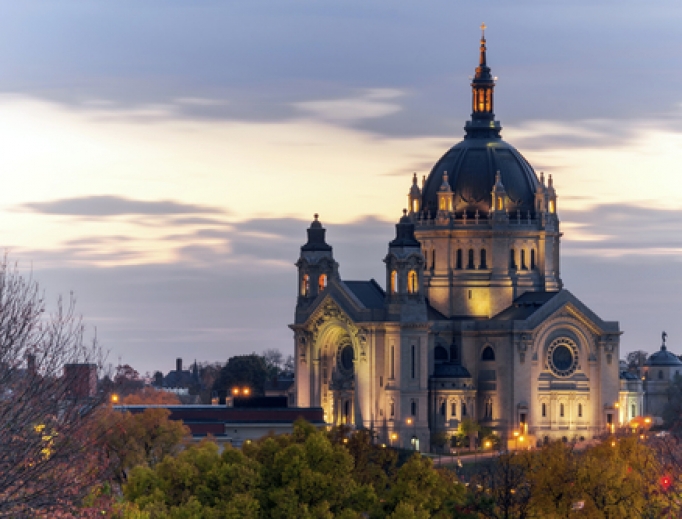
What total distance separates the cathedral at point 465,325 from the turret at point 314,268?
121 mm

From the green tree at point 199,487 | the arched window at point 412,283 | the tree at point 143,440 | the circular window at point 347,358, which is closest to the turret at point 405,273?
the arched window at point 412,283

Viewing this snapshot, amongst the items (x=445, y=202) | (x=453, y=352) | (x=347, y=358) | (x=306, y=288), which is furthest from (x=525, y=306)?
(x=306, y=288)

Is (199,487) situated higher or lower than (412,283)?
lower

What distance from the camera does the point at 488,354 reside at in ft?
616

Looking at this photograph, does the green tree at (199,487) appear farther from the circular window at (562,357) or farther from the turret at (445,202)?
the turret at (445,202)

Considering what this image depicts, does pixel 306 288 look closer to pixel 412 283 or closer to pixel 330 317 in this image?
pixel 330 317

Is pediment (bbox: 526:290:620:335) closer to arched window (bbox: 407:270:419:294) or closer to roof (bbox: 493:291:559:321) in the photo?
roof (bbox: 493:291:559:321)

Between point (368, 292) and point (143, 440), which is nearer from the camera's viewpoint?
point (143, 440)

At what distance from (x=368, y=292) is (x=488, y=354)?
11460 millimetres

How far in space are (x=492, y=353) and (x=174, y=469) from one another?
3320 inches

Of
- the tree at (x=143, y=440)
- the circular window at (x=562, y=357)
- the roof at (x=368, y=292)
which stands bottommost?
the tree at (x=143, y=440)

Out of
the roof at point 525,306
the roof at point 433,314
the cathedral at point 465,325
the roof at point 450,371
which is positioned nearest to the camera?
the cathedral at point 465,325

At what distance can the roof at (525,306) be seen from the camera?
187 m

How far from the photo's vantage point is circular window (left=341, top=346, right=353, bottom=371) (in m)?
187
